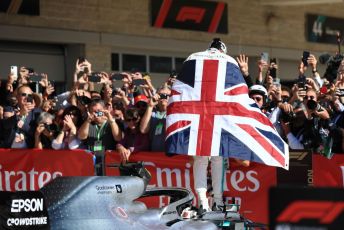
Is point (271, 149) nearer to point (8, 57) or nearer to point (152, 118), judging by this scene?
point (152, 118)

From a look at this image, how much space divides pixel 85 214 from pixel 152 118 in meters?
3.61

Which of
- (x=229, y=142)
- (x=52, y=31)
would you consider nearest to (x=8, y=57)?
(x=52, y=31)

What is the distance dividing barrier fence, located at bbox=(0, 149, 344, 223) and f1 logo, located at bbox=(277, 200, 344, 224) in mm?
6196

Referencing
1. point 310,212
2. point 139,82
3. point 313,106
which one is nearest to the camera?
point 310,212

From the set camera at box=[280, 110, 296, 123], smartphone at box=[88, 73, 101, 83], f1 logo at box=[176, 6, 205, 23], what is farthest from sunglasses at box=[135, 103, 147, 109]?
f1 logo at box=[176, 6, 205, 23]

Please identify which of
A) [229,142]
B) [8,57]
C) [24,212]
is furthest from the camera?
[8,57]

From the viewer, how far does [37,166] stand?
10539 millimetres

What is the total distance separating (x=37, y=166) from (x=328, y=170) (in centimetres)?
372

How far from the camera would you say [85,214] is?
659cm

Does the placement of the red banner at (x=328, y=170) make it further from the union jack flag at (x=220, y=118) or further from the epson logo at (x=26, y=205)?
the epson logo at (x=26, y=205)

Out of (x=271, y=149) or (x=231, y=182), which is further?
(x=231, y=182)

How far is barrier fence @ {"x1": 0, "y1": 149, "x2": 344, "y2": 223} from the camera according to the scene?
9.75 metres

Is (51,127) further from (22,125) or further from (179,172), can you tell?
(179,172)

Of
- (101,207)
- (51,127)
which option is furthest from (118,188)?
(51,127)
